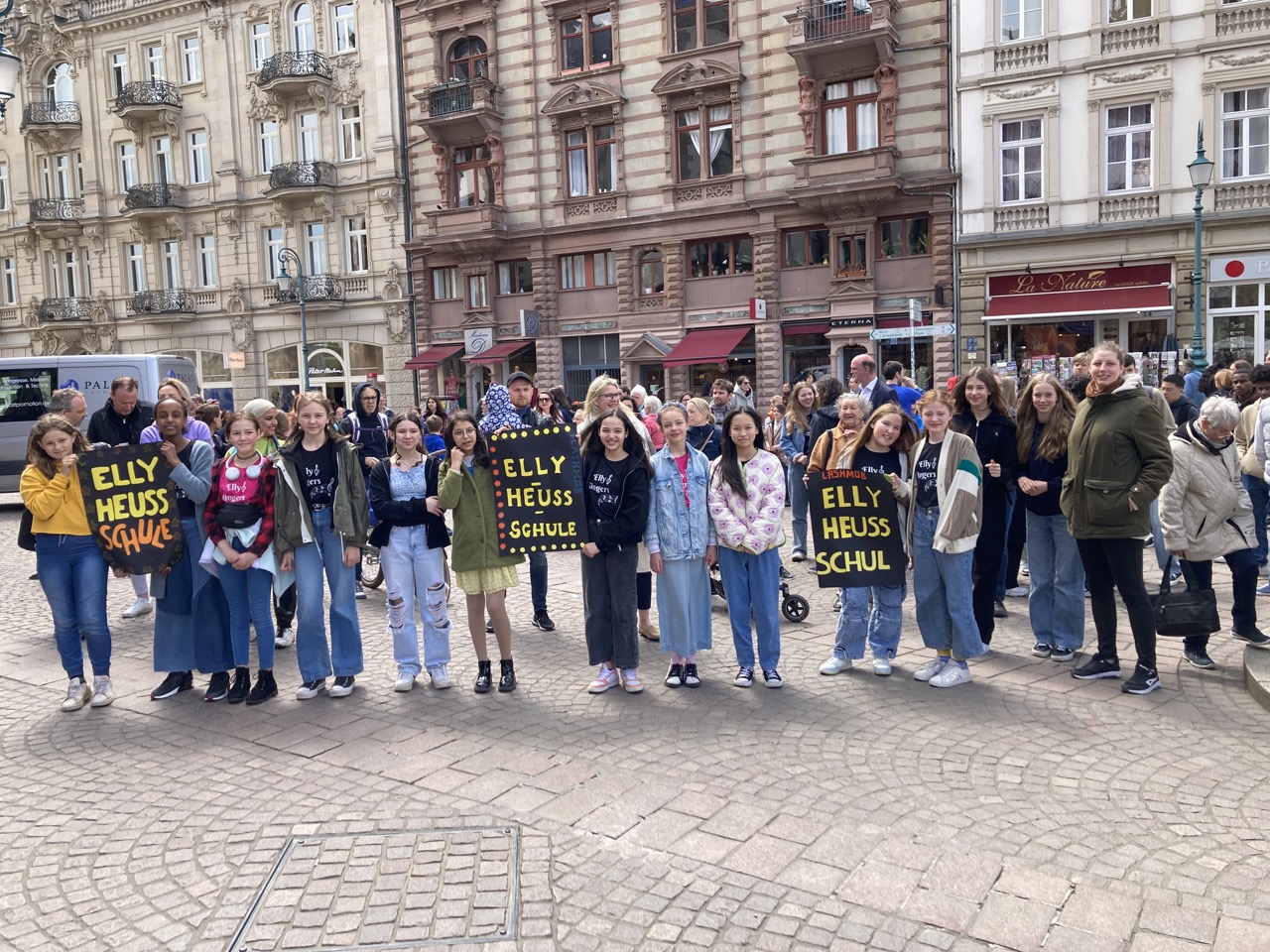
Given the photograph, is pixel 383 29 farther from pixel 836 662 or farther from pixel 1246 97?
pixel 836 662

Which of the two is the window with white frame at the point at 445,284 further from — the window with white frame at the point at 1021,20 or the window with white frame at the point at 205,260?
the window with white frame at the point at 1021,20

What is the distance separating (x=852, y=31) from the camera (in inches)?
963

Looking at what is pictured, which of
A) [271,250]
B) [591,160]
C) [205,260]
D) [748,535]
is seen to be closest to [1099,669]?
[748,535]

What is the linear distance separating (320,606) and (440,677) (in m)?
0.91

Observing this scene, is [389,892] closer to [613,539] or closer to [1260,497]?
[613,539]

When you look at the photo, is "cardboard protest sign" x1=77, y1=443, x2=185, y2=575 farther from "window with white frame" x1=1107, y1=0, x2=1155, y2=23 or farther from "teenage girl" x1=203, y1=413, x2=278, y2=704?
"window with white frame" x1=1107, y1=0, x2=1155, y2=23

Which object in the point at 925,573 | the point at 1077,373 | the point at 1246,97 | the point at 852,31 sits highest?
the point at 852,31

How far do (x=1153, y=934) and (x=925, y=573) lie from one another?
307cm

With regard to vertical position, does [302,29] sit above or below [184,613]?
above

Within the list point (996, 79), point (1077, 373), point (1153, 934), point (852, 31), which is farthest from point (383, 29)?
point (1153, 934)

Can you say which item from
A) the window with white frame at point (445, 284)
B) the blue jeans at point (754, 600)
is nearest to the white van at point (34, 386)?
the window with white frame at point (445, 284)

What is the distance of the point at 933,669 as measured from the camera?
647cm

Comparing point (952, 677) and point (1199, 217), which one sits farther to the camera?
point (1199, 217)

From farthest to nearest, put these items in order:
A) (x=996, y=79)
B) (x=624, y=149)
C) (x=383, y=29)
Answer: (x=383, y=29) → (x=624, y=149) → (x=996, y=79)
